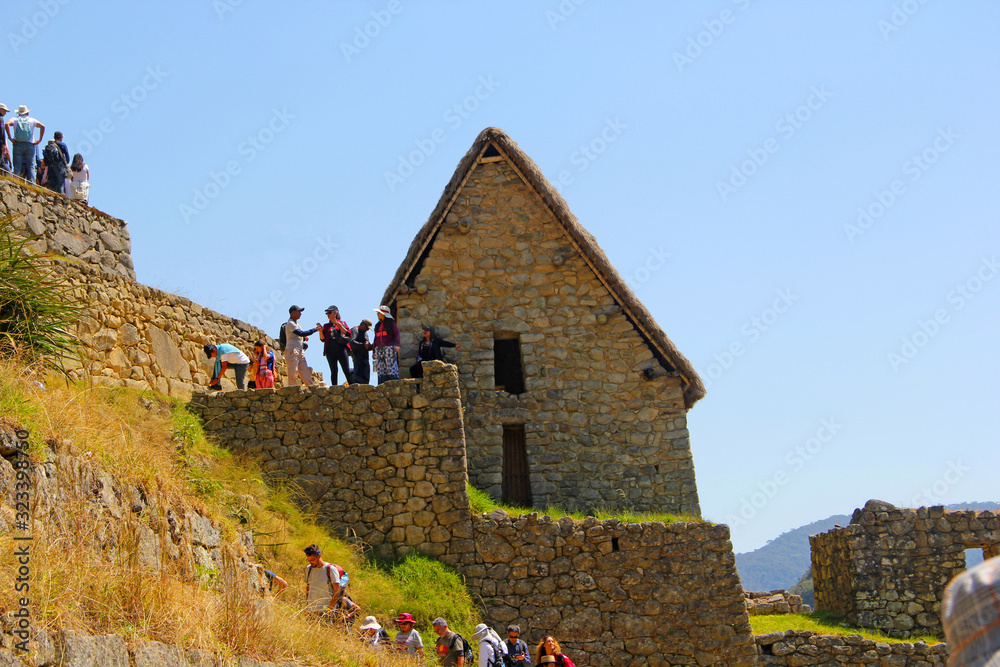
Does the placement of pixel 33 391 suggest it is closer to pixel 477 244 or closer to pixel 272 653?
pixel 272 653

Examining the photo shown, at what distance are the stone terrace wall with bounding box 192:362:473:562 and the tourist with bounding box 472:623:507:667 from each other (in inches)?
76.6

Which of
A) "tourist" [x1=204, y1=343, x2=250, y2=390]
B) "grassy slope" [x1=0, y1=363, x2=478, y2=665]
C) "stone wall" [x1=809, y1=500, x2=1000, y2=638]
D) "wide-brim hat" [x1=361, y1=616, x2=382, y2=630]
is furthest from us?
"stone wall" [x1=809, y1=500, x2=1000, y2=638]

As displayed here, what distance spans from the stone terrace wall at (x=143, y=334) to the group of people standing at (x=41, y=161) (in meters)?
2.62

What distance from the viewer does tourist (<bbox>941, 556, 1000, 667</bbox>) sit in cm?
224

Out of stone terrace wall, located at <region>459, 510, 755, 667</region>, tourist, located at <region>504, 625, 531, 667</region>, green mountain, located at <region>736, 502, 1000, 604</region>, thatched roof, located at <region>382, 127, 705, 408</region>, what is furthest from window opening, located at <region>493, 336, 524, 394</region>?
green mountain, located at <region>736, 502, 1000, 604</region>

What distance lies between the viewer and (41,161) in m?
16.2

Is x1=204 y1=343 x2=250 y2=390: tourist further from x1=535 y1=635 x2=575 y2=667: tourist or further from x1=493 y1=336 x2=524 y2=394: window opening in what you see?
x1=535 y1=635 x2=575 y2=667: tourist

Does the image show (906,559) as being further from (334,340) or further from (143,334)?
(143,334)

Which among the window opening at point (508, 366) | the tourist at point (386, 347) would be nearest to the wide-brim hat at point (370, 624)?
the tourist at point (386, 347)

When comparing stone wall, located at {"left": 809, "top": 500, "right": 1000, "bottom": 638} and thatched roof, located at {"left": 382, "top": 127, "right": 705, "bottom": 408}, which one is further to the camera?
thatched roof, located at {"left": 382, "top": 127, "right": 705, "bottom": 408}

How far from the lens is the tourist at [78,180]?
16500 millimetres

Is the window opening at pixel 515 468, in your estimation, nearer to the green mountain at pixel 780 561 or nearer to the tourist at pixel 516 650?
the tourist at pixel 516 650

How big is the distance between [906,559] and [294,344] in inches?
404

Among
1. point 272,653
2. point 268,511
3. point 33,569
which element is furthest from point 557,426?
point 33,569
